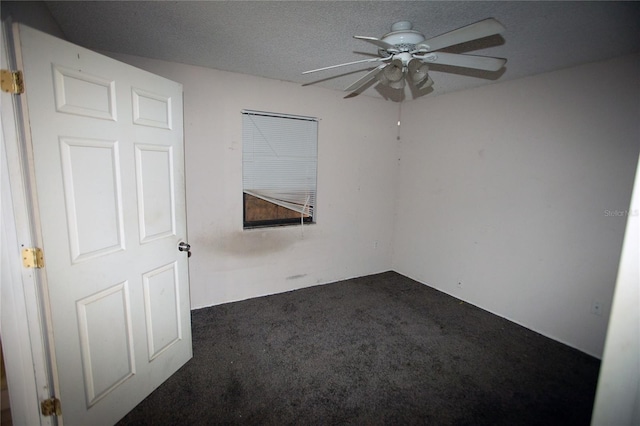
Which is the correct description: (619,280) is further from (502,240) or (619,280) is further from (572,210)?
(502,240)

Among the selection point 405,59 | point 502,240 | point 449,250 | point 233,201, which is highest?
point 405,59

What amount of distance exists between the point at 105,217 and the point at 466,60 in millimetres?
2228

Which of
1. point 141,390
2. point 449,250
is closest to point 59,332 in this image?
point 141,390

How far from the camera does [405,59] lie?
1.81m

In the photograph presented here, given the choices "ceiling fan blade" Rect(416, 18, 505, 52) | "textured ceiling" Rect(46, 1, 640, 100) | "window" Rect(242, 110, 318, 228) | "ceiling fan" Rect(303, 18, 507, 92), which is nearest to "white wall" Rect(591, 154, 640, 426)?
"ceiling fan blade" Rect(416, 18, 505, 52)

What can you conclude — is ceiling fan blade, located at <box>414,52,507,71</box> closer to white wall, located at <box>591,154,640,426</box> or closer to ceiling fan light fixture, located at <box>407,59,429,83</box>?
ceiling fan light fixture, located at <box>407,59,429,83</box>

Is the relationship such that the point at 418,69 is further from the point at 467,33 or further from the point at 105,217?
the point at 105,217

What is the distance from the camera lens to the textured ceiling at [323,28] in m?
1.64

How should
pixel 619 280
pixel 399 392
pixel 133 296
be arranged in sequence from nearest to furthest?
→ pixel 619 280 < pixel 133 296 < pixel 399 392

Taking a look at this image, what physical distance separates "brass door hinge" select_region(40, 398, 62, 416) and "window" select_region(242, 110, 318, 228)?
6.76 ft

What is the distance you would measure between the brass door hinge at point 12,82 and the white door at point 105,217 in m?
0.03

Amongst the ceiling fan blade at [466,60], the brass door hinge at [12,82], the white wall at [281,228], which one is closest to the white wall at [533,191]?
the white wall at [281,228]

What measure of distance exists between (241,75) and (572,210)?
10.8 ft

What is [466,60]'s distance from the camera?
1.74 m
